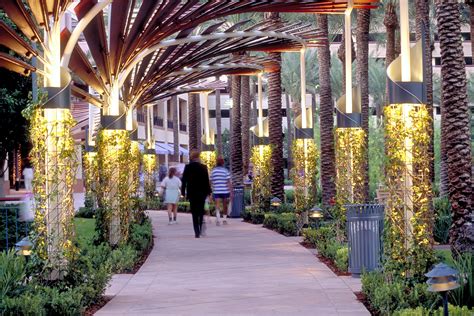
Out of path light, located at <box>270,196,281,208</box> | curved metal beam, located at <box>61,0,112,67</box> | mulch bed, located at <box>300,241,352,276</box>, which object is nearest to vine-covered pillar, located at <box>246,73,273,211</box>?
path light, located at <box>270,196,281,208</box>

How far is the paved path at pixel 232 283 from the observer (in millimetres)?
11344

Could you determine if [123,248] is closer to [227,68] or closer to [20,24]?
[20,24]

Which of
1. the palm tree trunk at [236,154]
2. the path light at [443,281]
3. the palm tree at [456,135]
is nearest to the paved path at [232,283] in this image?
the palm tree at [456,135]

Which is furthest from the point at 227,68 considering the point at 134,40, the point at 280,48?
the point at 134,40

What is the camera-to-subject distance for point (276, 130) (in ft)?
103

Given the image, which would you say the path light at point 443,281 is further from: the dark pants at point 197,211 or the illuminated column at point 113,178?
the dark pants at point 197,211

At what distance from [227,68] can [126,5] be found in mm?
12077

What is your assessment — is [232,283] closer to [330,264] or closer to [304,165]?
[330,264]

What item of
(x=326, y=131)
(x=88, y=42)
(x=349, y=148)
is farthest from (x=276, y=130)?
(x=349, y=148)

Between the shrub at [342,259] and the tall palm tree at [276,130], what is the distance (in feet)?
49.8

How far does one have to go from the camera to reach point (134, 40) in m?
19.9

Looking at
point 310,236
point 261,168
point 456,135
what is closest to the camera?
point 456,135

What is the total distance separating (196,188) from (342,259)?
7.67m

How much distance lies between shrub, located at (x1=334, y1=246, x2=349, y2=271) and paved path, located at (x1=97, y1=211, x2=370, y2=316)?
0.20 meters
